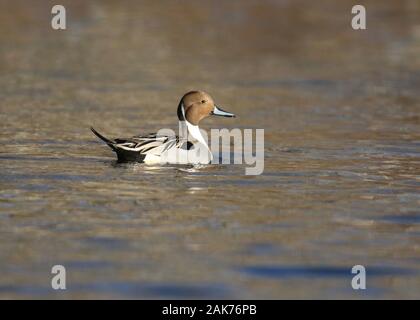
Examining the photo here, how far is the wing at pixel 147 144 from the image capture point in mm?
9906

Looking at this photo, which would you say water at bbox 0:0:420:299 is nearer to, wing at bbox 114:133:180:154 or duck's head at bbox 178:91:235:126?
wing at bbox 114:133:180:154

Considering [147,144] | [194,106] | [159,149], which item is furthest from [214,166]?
[194,106]

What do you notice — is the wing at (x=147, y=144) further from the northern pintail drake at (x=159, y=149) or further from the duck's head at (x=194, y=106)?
the duck's head at (x=194, y=106)

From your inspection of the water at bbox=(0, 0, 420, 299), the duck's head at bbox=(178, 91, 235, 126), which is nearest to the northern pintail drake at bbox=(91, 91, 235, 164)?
the water at bbox=(0, 0, 420, 299)

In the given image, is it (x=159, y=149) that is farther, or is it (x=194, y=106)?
(x=194, y=106)

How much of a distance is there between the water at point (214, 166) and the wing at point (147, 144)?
0.18 metres

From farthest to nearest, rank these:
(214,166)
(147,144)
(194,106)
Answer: (194,106)
(214,166)
(147,144)

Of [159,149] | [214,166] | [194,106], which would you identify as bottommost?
[214,166]

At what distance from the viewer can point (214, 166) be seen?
33.3ft

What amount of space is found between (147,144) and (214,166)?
26.2 inches

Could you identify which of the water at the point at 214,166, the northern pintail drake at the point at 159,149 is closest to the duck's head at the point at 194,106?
the northern pintail drake at the point at 159,149

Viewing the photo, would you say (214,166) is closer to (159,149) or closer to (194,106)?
(159,149)

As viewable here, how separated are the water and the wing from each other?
0.18m

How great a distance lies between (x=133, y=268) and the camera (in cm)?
670
